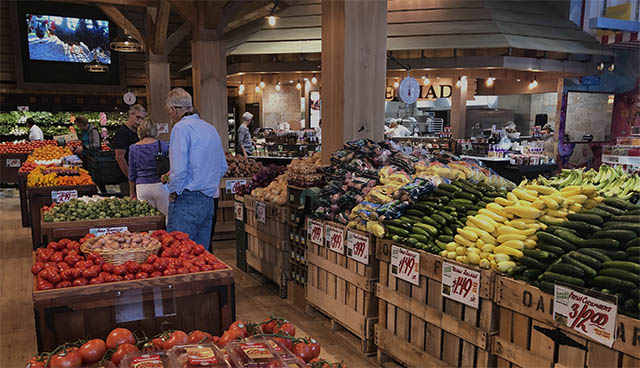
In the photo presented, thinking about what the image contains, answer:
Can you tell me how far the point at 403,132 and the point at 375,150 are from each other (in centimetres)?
933

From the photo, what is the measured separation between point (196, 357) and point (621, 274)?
75.5 inches

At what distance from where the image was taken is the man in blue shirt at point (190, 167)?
13.1 ft

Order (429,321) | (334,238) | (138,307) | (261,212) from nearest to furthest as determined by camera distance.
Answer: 1. (138,307)
2. (429,321)
3. (334,238)
4. (261,212)

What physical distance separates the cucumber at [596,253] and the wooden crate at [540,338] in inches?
11.6

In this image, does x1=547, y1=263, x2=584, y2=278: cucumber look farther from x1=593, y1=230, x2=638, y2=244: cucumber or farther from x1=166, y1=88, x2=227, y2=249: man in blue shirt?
x1=166, y1=88, x2=227, y2=249: man in blue shirt

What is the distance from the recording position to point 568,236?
8.52 feet

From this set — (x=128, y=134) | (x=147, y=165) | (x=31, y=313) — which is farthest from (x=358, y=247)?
(x=128, y=134)

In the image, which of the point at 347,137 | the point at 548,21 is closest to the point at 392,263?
the point at 347,137

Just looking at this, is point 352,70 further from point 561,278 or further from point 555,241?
point 561,278

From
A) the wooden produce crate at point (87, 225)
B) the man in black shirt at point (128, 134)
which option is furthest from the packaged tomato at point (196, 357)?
the man in black shirt at point (128, 134)

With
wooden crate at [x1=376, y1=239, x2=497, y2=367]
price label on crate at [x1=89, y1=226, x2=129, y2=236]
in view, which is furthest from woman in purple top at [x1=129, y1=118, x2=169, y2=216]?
wooden crate at [x1=376, y1=239, x2=497, y2=367]

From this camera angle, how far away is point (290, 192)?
485 cm

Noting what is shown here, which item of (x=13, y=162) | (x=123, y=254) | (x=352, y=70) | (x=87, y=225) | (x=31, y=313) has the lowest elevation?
(x=31, y=313)

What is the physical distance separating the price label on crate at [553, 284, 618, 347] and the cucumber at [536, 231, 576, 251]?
29 cm
